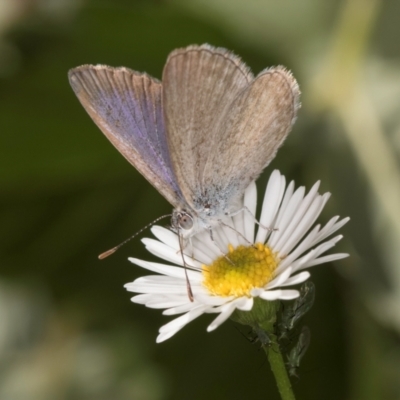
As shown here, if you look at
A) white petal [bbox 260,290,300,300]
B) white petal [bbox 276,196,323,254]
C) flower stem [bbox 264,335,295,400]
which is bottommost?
flower stem [bbox 264,335,295,400]

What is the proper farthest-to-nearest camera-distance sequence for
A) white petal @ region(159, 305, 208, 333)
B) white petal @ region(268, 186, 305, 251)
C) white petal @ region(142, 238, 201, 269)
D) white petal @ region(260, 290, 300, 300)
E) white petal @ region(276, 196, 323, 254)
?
white petal @ region(142, 238, 201, 269) < white petal @ region(268, 186, 305, 251) < white petal @ region(276, 196, 323, 254) < white petal @ region(159, 305, 208, 333) < white petal @ region(260, 290, 300, 300)

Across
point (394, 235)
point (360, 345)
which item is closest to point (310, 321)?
point (360, 345)

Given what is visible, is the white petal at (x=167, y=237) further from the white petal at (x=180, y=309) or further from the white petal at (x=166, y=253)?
the white petal at (x=180, y=309)

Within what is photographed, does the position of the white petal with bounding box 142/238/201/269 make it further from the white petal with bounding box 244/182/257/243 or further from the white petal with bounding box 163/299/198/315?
the white petal with bounding box 163/299/198/315

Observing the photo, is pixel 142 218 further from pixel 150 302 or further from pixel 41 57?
pixel 150 302

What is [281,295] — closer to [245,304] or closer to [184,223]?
[245,304]

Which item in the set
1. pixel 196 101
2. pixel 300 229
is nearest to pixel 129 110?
pixel 196 101

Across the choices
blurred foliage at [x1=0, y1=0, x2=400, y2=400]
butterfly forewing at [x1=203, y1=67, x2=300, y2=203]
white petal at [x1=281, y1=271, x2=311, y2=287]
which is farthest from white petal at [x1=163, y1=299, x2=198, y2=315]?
blurred foliage at [x1=0, y1=0, x2=400, y2=400]
